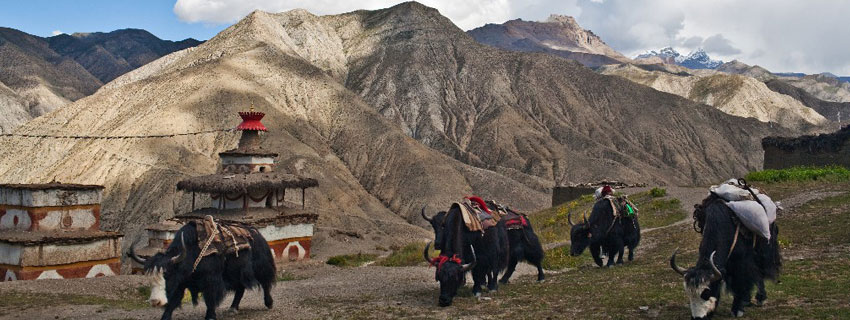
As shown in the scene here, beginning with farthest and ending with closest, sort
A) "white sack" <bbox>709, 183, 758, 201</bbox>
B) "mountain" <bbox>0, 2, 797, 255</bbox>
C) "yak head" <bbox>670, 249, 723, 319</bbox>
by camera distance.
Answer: "mountain" <bbox>0, 2, 797, 255</bbox>, "white sack" <bbox>709, 183, 758, 201</bbox>, "yak head" <bbox>670, 249, 723, 319</bbox>

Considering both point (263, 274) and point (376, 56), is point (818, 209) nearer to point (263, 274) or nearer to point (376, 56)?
point (263, 274)

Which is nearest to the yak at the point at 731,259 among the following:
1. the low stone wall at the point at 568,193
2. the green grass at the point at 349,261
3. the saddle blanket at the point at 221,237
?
Result: the saddle blanket at the point at 221,237

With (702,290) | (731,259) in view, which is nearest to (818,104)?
(731,259)

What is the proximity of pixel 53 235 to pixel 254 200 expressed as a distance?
9.76 m

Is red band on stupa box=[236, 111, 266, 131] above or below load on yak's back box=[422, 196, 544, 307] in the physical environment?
above

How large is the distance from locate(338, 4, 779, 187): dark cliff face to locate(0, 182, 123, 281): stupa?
63.5 m

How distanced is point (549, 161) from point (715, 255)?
8462 centimetres

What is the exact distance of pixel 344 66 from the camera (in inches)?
4643

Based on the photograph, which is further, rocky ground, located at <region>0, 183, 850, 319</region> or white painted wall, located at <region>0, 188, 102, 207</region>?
white painted wall, located at <region>0, 188, 102, 207</region>

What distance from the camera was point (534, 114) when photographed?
11125 centimetres

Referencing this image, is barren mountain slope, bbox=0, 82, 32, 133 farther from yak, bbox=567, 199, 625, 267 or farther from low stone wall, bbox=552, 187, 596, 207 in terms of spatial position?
yak, bbox=567, 199, 625, 267

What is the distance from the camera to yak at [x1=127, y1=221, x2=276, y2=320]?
11.5 m

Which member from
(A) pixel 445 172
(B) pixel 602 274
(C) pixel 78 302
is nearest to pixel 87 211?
(C) pixel 78 302

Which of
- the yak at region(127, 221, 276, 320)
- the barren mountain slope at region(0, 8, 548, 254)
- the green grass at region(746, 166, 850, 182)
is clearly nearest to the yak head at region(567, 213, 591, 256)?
the yak at region(127, 221, 276, 320)
